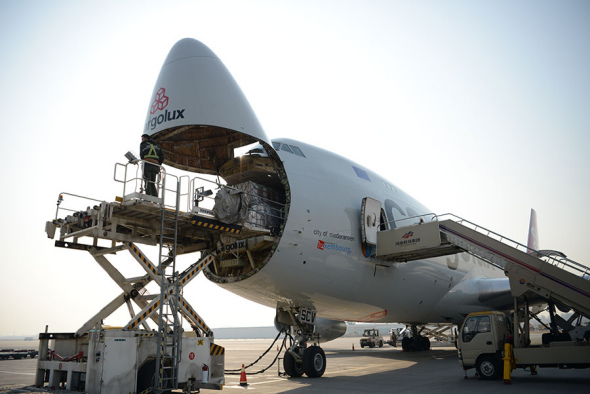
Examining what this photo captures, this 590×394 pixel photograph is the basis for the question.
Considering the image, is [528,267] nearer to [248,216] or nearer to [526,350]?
[526,350]

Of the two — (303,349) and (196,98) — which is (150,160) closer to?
(196,98)


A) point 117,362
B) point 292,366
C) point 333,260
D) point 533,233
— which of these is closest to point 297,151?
point 333,260

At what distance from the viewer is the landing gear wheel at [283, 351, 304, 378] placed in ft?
42.4

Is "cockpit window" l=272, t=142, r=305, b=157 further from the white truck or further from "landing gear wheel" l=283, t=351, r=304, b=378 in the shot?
the white truck

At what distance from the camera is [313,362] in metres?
12.7

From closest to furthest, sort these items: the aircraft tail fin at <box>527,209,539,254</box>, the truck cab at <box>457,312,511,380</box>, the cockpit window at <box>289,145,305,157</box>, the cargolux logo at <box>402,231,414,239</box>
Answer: the truck cab at <box>457,312,511,380</box>
the cockpit window at <box>289,145,305,157</box>
the cargolux logo at <box>402,231,414,239</box>
the aircraft tail fin at <box>527,209,539,254</box>

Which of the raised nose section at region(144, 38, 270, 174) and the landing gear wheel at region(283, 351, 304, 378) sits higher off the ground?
the raised nose section at region(144, 38, 270, 174)

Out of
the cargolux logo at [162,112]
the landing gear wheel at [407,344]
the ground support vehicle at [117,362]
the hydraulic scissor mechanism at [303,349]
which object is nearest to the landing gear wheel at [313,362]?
the hydraulic scissor mechanism at [303,349]

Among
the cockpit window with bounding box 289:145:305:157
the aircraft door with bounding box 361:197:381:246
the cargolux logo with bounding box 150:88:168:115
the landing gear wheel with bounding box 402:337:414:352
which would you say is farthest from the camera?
the landing gear wheel with bounding box 402:337:414:352

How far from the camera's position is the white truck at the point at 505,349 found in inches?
457

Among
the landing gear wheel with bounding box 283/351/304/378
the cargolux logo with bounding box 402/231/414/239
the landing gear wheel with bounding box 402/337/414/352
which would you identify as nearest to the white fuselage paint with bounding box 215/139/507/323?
the cargolux logo with bounding box 402/231/414/239

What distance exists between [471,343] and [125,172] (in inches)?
400

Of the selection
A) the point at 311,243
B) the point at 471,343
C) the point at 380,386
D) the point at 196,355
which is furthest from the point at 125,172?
the point at 471,343

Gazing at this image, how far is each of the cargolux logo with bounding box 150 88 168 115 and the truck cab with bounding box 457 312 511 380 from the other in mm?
10095
